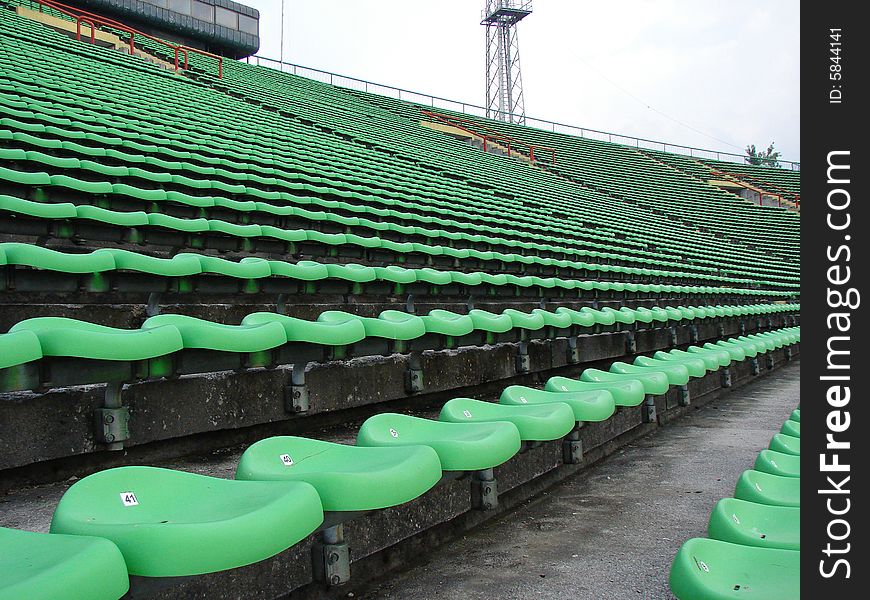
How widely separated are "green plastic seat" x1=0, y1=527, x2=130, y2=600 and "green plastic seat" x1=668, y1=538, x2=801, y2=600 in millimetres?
600

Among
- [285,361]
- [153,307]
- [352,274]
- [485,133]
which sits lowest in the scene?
[285,361]

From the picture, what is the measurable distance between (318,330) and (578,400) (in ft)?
2.16

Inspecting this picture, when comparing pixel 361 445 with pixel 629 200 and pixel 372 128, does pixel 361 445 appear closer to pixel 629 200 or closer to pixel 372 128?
pixel 372 128

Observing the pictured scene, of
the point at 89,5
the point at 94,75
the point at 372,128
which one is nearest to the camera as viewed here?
the point at 94,75

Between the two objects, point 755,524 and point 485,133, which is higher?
point 485,133

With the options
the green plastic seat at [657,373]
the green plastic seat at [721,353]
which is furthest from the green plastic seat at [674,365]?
the green plastic seat at [721,353]

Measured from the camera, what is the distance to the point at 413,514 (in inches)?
52.3

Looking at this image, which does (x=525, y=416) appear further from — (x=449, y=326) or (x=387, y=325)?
(x=449, y=326)

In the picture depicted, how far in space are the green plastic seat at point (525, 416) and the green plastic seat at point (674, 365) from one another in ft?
2.86

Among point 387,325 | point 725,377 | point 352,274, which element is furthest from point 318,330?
point 725,377

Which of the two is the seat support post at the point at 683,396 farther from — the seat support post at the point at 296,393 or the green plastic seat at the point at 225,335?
the green plastic seat at the point at 225,335

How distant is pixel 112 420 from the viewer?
4.31 feet
